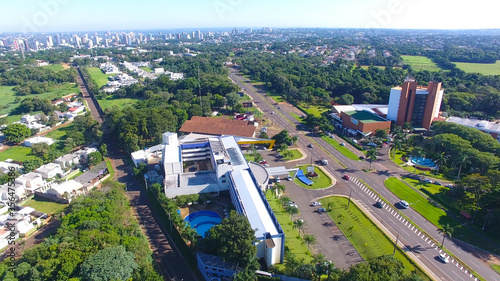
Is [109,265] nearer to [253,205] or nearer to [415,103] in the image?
[253,205]

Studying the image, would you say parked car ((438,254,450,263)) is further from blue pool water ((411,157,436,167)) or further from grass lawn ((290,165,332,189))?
blue pool water ((411,157,436,167))

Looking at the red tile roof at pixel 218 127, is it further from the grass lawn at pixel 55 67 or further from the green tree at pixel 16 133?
the grass lawn at pixel 55 67

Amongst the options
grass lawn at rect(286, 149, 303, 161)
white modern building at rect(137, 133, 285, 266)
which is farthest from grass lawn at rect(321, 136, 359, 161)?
white modern building at rect(137, 133, 285, 266)

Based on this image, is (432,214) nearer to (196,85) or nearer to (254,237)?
(254,237)

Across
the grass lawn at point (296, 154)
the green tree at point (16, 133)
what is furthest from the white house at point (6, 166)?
the grass lawn at point (296, 154)

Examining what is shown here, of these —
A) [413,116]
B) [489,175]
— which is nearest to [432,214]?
[489,175]

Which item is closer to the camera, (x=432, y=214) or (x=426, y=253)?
(x=426, y=253)
